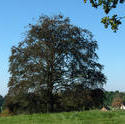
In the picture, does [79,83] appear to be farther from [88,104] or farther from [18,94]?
[18,94]

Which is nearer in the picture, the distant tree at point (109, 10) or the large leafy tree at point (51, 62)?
the distant tree at point (109, 10)

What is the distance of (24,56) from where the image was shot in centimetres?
3828

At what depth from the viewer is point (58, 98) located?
37.7 meters

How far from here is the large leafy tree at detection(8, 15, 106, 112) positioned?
37188mm

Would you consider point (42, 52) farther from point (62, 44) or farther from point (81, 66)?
point (81, 66)

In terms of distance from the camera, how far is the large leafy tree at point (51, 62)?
3719cm

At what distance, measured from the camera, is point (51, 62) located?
3747 cm

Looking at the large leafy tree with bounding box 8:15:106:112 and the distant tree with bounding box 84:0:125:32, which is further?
the large leafy tree with bounding box 8:15:106:112

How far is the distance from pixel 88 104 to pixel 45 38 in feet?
33.3

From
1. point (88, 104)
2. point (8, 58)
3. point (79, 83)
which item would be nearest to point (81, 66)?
point (79, 83)

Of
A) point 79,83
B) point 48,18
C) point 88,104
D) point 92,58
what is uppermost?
point 48,18

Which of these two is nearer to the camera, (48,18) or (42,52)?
(42,52)

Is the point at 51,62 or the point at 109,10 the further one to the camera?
the point at 51,62

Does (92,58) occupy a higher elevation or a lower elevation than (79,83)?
higher
